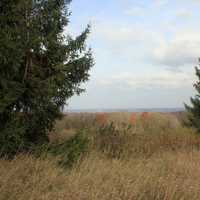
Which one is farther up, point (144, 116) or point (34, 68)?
point (34, 68)

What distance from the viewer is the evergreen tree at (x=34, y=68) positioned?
7715 mm

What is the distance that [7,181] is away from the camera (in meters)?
5.30

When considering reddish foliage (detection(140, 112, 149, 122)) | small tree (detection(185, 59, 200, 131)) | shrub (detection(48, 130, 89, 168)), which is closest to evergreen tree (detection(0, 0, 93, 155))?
shrub (detection(48, 130, 89, 168))

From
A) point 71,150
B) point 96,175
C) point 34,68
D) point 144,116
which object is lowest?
point 96,175

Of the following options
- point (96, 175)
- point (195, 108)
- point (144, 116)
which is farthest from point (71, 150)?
point (144, 116)

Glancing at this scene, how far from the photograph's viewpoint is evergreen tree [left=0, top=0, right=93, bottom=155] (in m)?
7.71

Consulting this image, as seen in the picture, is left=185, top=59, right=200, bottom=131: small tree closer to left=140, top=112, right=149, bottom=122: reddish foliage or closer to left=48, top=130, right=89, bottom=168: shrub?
left=140, top=112, right=149, bottom=122: reddish foliage

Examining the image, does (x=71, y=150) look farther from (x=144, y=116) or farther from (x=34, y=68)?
(x=144, y=116)

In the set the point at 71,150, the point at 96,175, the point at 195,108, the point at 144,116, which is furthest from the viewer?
the point at 144,116

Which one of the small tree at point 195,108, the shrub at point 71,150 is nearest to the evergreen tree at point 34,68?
Result: the shrub at point 71,150

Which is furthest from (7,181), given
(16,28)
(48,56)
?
(48,56)

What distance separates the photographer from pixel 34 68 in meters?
8.78

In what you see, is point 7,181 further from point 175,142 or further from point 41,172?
point 175,142

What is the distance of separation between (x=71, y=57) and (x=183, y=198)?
16.8 feet
